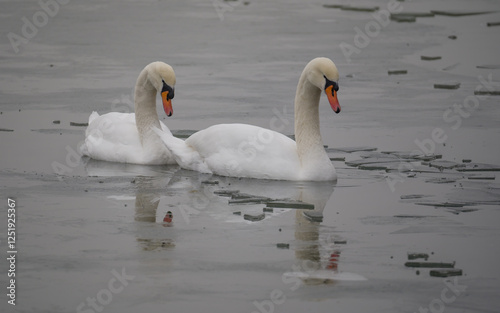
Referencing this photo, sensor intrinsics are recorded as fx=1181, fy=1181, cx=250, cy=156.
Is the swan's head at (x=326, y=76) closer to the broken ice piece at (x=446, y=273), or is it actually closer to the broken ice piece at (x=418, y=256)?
the broken ice piece at (x=418, y=256)

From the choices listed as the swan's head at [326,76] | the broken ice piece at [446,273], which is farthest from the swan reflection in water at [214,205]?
the swan's head at [326,76]

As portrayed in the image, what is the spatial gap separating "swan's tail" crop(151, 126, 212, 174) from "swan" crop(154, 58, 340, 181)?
2.6 inches

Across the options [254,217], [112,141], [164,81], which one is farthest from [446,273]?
[112,141]

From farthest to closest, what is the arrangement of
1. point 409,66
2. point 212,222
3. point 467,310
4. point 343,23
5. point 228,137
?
point 343,23 < point 409,66 < point 228,137 < point 212,222 < point 467,310

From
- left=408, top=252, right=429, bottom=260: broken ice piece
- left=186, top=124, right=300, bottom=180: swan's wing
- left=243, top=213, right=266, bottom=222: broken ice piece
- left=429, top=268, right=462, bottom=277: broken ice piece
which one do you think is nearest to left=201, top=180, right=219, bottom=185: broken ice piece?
left=186, top=124, right=300, bottom=180: swan's wing

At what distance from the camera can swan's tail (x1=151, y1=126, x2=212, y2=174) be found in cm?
1349

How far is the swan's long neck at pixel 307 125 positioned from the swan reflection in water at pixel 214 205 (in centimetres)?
33

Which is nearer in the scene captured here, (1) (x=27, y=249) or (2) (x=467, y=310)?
(2) (x=467, y=310)

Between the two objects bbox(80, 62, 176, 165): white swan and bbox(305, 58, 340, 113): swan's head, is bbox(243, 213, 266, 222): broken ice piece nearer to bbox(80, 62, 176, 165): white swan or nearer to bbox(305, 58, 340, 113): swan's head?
bbox(305, 58, 340, 113): swan's head

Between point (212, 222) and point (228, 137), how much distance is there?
234 centimetres

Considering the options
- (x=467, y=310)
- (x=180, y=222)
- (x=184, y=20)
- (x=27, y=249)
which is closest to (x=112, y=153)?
(x=180, y=222)

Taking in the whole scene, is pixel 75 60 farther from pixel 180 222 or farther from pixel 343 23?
pixel 180 222

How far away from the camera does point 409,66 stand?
20844 millimetres

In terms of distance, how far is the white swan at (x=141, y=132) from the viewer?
46.0ft
